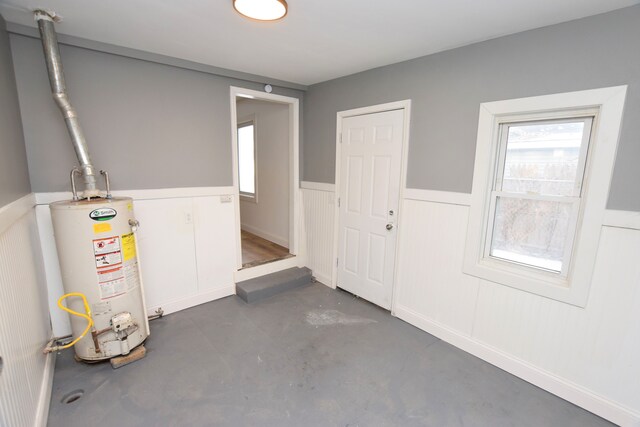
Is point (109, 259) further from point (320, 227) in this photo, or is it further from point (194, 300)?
A: point (320, 227)

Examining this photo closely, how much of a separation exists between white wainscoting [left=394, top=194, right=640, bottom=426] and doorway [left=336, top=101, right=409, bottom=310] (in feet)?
0.61

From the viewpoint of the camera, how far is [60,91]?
205 cm

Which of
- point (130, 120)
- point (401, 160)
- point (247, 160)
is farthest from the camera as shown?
point (247, 160)

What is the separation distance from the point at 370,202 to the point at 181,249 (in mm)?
1998

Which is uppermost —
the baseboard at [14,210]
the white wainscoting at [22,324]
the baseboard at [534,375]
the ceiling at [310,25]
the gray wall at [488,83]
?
the ceiling at [310,25]

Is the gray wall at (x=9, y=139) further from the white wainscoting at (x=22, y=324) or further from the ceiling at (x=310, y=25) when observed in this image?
the ceiling at (x=310, y=25)

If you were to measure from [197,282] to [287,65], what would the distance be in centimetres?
240

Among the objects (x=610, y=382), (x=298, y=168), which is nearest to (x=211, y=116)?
(x=298, y=168)

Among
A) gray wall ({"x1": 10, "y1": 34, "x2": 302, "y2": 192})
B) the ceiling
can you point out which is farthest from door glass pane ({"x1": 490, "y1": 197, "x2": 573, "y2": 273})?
gray wall ({"x1": 10, "y1": 34, "x2": 302, "y2": 192})

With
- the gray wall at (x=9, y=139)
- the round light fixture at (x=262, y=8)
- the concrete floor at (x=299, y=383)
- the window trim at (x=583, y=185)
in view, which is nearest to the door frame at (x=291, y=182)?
the concrete floor at (x=299, y=383)

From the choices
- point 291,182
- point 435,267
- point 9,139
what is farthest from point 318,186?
point 9,139

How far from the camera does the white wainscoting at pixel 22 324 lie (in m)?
1.26

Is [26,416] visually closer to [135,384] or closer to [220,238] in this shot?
[135,384]

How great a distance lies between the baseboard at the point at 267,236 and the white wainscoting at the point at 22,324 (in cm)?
284
